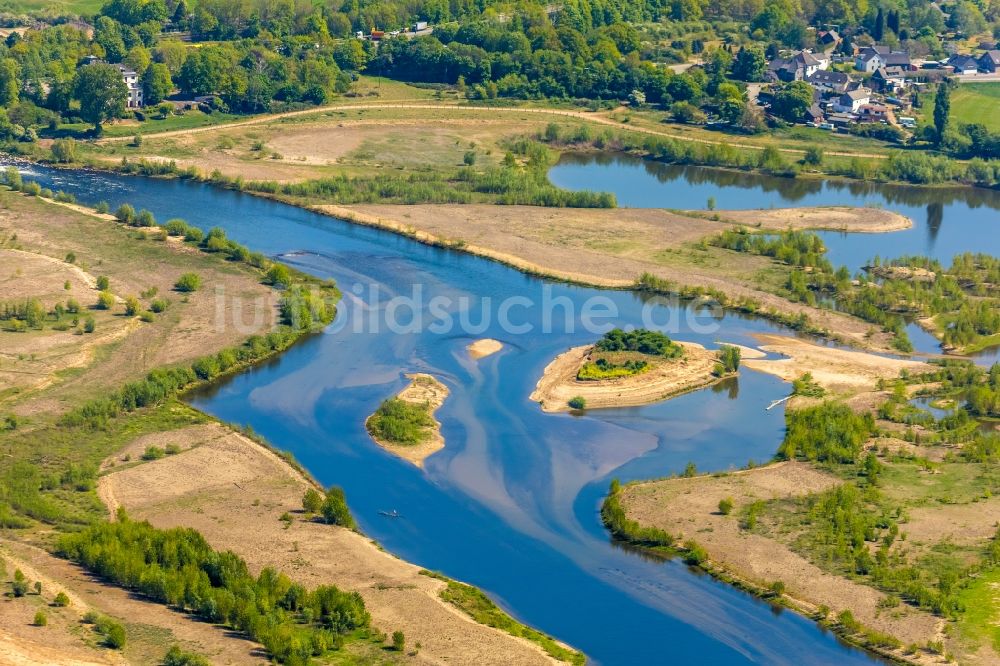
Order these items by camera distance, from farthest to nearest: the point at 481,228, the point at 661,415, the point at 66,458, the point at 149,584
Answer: the point at 481,228, the point at 661,415, the point at 66,458, the point at 149,584

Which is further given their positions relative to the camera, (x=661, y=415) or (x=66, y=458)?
(x=661, y=415)

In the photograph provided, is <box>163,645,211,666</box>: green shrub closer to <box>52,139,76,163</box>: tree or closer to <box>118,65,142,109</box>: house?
<box>52,139,76,163</box>: tree

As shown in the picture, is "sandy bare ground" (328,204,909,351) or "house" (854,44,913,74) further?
"house" (854,44,913,74)

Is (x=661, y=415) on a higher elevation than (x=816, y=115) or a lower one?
lower

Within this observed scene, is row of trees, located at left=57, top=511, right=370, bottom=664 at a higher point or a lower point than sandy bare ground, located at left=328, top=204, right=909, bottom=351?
lower

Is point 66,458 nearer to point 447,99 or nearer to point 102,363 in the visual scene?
point 102,363

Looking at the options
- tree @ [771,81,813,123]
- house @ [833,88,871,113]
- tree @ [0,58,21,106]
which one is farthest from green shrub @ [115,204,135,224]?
house @ [833,88,871,113]

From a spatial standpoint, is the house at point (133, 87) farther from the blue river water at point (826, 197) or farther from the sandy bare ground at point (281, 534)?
the sandy bare ground at point (281, 534)

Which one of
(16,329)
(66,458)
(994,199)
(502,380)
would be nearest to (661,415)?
(502,380)

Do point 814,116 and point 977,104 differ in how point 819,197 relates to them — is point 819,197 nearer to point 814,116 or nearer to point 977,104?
point 814,116
